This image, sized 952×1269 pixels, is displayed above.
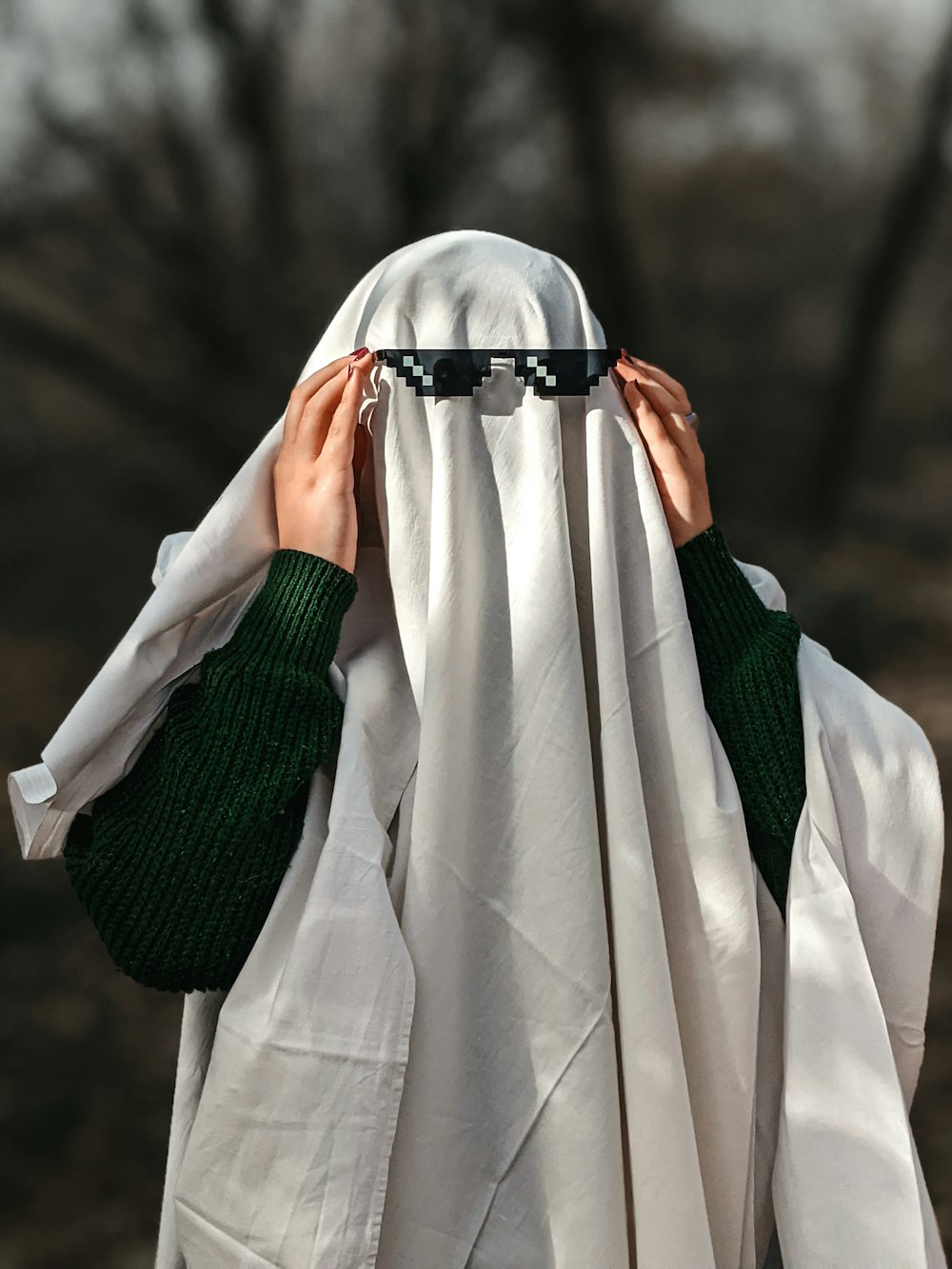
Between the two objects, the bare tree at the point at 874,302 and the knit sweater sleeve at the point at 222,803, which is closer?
the knit sweater sleeve at the point at 222,803

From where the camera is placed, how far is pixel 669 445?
92 cm

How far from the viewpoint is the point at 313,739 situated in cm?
85

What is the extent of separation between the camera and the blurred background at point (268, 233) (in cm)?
195

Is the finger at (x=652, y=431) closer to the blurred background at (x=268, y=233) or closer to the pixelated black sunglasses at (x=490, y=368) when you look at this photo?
the pixelated black sunglasses at (x=490, y=368)

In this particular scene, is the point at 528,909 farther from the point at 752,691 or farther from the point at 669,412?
the point at 669,412

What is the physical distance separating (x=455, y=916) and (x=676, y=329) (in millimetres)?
1544

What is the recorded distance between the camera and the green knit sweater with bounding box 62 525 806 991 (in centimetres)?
82

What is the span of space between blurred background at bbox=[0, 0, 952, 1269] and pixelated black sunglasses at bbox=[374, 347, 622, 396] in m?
1.23

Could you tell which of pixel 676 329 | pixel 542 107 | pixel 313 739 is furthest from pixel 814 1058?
pixel 542 107

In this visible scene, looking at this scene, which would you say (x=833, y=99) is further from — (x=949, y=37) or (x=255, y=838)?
(x=255, y=838)

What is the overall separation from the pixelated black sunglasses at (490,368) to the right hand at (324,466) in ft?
0.15

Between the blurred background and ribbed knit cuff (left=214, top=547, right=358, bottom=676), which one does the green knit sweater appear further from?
the blurred background

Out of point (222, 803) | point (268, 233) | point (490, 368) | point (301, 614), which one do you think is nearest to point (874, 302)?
point (268, 233)

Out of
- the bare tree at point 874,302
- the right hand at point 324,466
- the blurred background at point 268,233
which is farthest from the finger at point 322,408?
the bare tree at point 874,302
